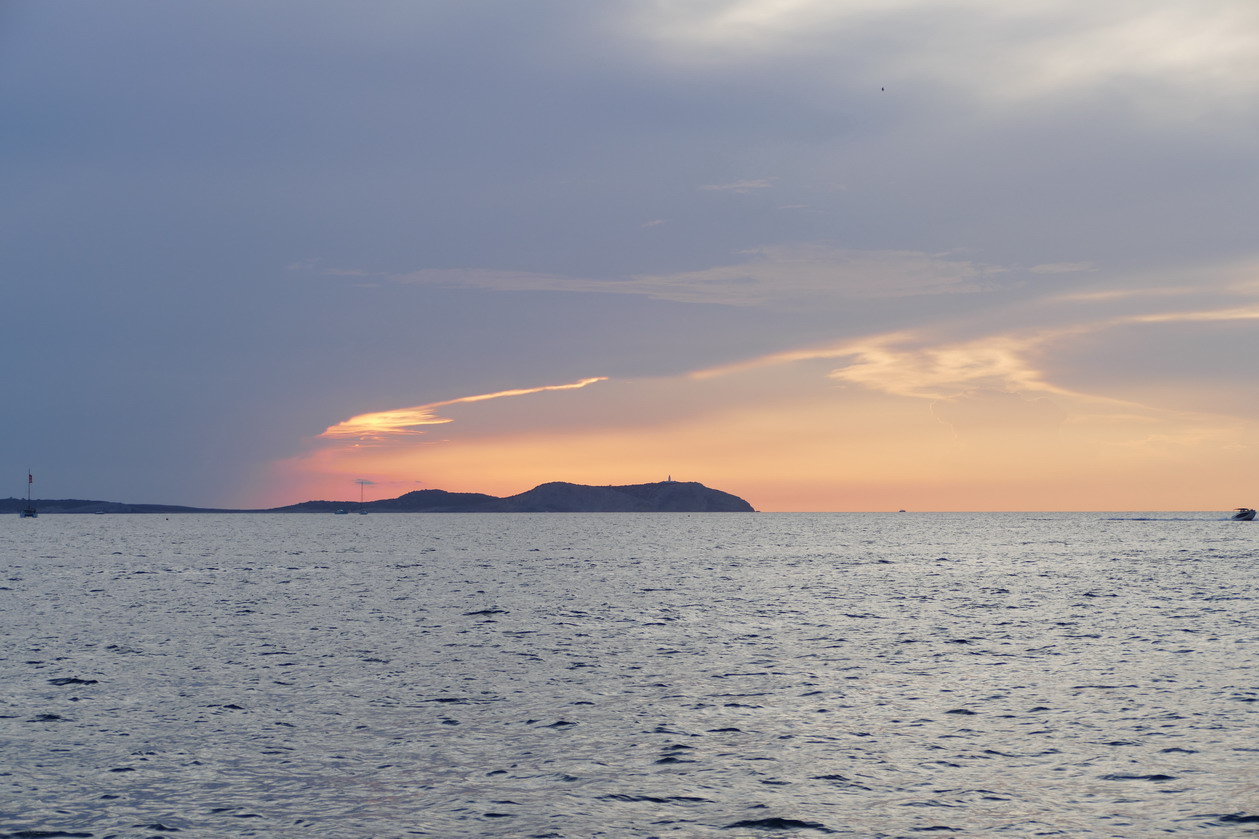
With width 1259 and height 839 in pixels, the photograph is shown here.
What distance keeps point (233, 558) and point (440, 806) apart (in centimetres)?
16140

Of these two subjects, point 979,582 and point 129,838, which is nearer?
point 129,838

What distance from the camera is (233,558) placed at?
174 metres

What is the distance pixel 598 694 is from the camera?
1665 inches

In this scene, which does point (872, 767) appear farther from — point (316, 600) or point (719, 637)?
point (316, 600)

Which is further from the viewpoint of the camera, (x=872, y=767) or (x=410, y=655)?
(x=410, y=655)

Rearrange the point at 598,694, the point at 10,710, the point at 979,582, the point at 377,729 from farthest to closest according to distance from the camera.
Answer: the point at 979,582
the point at 598,694
the point at 10,710
the point at 377,729

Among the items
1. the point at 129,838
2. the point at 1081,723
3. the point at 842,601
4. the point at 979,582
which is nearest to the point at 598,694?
the point at 1081,723

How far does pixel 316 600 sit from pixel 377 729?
5788 cm

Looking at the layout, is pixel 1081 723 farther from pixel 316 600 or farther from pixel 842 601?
pixel 316 600

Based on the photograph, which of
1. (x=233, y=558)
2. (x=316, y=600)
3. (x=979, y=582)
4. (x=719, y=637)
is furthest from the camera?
(x=233, y=558)

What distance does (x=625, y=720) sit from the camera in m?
37.0

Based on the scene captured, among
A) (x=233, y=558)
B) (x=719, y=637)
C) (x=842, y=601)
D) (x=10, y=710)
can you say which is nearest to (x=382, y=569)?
(x=233, y=558)

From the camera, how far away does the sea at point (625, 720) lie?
84.1 feet

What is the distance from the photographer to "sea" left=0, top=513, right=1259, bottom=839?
2564cm
